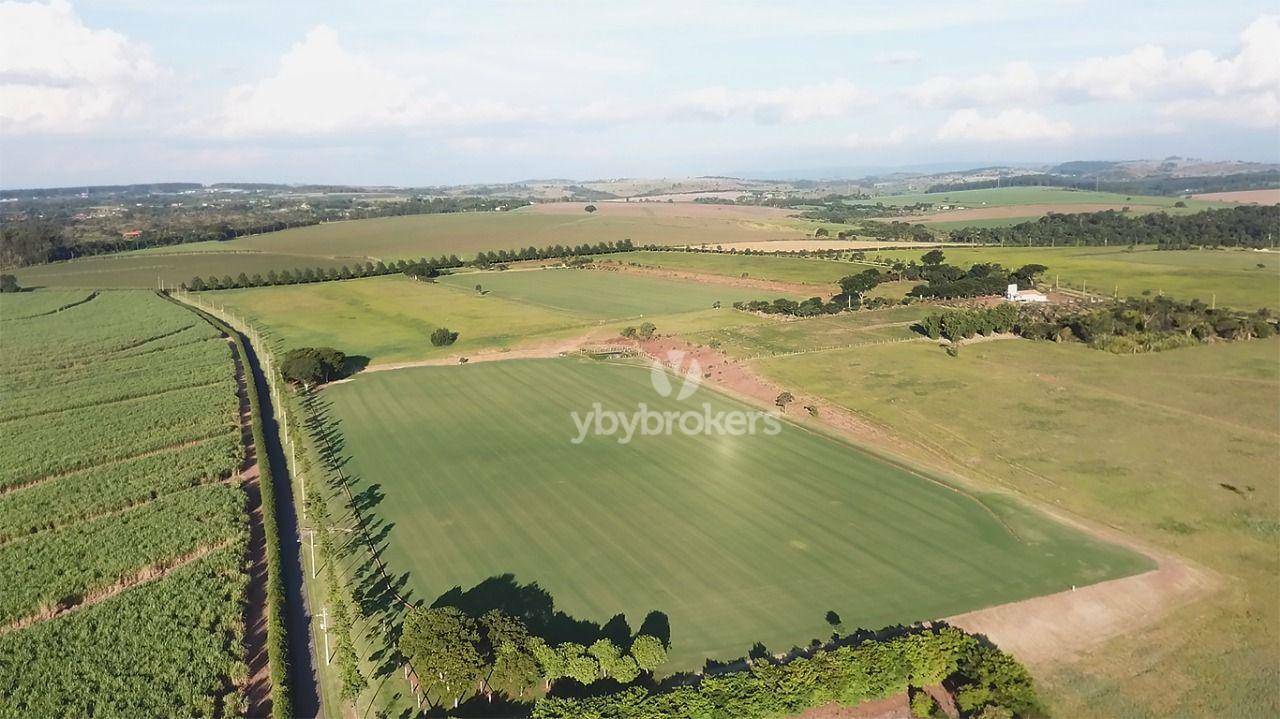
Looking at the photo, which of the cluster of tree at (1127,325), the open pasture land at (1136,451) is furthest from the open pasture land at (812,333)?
the cluster of tree at (1127,325)

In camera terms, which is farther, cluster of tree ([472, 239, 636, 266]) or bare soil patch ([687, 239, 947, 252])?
bare soil patch ([687, 239, 947, 252])

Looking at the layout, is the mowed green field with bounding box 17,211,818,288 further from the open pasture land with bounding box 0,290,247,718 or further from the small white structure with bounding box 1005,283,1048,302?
the small white structure with bounding box 1005,283,1048,302

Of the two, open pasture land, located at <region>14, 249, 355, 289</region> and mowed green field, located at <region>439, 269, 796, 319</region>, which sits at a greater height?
open pasture land, located at <region>14, 249, 355, 289</region>

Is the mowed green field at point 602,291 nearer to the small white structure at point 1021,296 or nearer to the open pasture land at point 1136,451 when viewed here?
the small white structure at point 1021,296

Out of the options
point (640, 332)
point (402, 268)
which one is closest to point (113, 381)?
point (640, 332)

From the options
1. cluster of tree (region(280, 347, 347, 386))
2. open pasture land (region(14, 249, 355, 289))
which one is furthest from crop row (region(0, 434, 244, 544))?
open pasture land (region(14, 249, 355, 289))

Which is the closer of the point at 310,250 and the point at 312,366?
the point at 312,366

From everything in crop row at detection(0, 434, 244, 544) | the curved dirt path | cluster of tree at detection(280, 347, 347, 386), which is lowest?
the curved dirt path

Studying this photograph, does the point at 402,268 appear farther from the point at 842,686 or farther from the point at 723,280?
the point at 842,686
